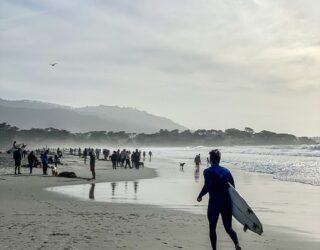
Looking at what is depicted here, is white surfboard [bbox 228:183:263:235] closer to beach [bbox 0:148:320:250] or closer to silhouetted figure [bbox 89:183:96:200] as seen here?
beach [bbox 0:148:320:250]

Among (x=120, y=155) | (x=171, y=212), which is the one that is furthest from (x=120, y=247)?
(x=120, y=155)

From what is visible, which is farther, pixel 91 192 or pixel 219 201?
pixel 91 192

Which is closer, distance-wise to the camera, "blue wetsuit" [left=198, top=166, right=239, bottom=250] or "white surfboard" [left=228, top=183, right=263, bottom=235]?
"blue wetsuit" [left=198, top=166, right=239, bottom=250]

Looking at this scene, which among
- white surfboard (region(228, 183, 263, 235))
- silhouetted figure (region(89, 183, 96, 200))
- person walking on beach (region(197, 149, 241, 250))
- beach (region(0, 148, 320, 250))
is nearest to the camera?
person walking on beach (region(197, 149, 241, 250))

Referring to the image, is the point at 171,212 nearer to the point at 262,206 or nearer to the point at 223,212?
the point at 262,206

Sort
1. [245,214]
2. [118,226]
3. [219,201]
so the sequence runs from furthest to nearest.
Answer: [118,226], [245,214], [219,201]

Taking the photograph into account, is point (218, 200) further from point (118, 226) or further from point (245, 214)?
point (118, 226)

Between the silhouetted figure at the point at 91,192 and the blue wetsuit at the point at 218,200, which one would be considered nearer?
the blue wetsuit at the point at 218,200

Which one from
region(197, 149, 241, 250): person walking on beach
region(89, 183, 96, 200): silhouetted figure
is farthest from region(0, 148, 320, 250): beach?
region(197, 149, 241, 250): person walking on beach

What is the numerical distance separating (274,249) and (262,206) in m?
7.87

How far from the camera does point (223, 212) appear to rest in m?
8.91

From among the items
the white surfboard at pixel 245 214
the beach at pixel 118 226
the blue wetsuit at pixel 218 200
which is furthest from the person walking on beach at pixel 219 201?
the beach at pixel 118 226

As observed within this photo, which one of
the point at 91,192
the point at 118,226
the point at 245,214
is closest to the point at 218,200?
the point at 245,214

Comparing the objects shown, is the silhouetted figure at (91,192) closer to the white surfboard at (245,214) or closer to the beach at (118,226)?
the beach at (118,226)
